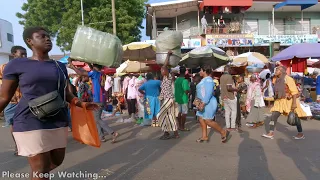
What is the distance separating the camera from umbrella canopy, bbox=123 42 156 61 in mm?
8172

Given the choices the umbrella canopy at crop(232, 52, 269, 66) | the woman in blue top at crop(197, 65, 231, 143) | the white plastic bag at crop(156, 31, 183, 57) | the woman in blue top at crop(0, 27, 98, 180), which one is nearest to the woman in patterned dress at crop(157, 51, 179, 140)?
the white plastic bag at crop(156, 31, 183, 57)

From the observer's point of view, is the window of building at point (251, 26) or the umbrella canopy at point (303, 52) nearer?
the umbrella canopy at point (303, 52)

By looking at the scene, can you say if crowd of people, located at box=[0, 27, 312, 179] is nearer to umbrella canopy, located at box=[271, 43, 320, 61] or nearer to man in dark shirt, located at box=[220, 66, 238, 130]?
man in dark shirt, located at box=[220, 66, 238, 130]

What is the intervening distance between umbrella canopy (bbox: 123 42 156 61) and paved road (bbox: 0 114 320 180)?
2646 millimetres

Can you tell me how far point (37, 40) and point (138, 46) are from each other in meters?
5.56

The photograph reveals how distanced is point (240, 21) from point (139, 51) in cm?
1441

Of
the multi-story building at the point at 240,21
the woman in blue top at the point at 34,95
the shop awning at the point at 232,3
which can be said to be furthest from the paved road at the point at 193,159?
the shop awning at the point at 232,3

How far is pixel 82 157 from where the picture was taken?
5.12 m

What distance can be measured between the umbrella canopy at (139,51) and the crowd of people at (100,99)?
899 millimetres

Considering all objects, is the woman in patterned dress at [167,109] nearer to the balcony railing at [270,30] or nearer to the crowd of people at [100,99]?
the crowd of people at [100,99]

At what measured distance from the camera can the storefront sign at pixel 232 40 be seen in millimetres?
19062

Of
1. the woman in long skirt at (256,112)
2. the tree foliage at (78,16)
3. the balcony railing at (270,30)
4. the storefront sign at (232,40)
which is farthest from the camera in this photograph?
the tree foliage at (78,16)

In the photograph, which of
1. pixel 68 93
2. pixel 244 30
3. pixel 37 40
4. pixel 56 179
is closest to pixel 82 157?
pixel 56 179

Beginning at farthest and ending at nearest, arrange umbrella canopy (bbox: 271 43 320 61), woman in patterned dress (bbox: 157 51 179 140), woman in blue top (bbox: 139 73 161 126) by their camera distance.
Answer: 1. umbrella canopy (bbox: 271 43 320 61)
2. woman in blue top (bbox: 139 73 161 126)
3. woman in patterned dress (bbox: 157 51 179 140)
